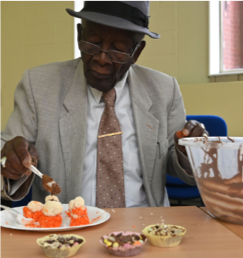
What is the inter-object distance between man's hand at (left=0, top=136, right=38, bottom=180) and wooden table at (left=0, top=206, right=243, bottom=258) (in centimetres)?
18

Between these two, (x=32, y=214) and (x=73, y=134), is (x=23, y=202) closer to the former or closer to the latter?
(x=73, y=134)

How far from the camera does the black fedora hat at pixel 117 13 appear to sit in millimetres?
1163

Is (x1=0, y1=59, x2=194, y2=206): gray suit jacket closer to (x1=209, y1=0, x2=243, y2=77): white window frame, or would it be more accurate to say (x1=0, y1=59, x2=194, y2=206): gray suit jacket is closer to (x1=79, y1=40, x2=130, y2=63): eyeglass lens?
(x1=79, y1=40, x2=130, y2=63): eyeglass lens

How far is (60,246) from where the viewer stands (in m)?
0.57

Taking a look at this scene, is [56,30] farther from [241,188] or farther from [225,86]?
[241,188]

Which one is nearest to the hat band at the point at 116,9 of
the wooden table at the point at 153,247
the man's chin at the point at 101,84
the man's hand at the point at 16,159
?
the man's chin at the point at 101,84

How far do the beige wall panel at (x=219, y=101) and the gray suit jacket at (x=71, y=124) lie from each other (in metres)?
1.19

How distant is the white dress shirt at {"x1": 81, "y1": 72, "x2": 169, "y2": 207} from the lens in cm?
128

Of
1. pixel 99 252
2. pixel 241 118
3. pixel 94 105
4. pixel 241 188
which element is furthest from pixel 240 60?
pixel 99 252

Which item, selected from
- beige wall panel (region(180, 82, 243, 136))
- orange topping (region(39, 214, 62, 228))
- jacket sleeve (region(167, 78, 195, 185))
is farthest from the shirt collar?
beige wall panel (region(180, 82, 243, 136))

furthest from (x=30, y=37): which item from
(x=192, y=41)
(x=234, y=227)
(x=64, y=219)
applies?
(x=234, y=227)

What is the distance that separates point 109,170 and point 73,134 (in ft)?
0.65

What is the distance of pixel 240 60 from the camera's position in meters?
2.79

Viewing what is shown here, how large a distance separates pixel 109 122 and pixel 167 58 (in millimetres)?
1686
